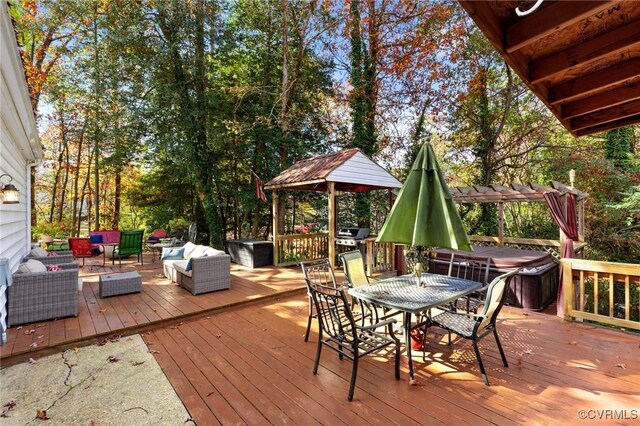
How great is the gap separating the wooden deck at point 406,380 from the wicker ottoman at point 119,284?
1.80 m

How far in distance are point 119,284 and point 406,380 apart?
5067 millimetres

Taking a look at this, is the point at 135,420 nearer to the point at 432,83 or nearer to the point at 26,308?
the point at 26,308

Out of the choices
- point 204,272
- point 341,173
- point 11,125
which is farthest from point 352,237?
point 11,125

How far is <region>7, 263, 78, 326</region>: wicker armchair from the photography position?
3.89 meters

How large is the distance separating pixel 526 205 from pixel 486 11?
40.8 ft

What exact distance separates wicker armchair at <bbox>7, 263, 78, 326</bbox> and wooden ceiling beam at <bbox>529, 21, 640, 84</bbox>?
5652 millimetres

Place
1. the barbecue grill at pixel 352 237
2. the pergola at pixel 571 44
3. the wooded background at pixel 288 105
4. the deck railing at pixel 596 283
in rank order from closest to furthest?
1. the pergola at pixel 571 44
2. the deck railing at pixel 596 283
3. the barbecue grill at pixel 352 237
4. the wooded background at pixel 288 105

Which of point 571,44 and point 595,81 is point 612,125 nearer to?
point 595,81

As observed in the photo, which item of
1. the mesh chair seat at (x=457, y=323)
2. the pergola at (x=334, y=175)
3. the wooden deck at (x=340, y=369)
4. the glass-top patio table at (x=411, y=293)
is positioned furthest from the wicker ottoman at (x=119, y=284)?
the mesh chair seat at (x=457, y=323)

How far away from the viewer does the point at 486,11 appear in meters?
1.64

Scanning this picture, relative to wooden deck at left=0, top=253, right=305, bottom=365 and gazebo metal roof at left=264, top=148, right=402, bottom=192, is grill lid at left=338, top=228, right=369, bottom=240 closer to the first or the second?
gazebo metal roof at left=264, top=148, right=402, bottom=192

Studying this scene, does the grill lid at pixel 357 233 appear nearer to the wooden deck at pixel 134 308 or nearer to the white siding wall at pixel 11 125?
the wooden deck at pixel 134 308

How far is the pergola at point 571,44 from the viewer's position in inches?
62.1

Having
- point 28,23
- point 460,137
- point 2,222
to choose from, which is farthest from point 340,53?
point 2,222
